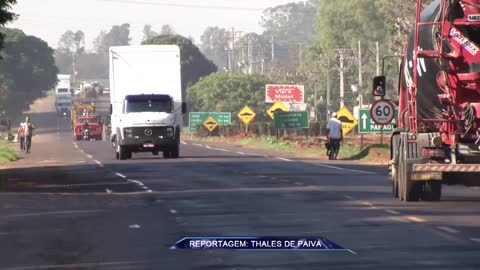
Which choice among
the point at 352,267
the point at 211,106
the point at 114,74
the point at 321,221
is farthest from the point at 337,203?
the point at 211,106

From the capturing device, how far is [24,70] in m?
177

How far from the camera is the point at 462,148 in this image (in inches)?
1011

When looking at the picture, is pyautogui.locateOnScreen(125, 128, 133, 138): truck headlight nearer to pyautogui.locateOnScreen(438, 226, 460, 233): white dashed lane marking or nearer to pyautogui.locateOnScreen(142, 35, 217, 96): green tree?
pyautogui.locateOnScreen(438, 226, 460, 233): white dashed lane marking

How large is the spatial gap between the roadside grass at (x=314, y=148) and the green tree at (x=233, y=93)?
39567 millimetres

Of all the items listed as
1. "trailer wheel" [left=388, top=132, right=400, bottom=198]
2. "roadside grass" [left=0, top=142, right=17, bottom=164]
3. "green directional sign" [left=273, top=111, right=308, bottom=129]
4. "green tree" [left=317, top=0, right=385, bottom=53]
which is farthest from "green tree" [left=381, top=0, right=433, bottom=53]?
"green tree" [left=317, top=0, right=385, bottom=53]

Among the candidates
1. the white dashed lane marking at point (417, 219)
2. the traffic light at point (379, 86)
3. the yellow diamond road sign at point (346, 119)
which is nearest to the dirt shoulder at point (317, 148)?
the yellow diamond road sign at point (346, 119)

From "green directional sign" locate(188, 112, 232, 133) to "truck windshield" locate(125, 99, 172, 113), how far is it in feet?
157

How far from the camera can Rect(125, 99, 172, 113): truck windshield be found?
174 feet

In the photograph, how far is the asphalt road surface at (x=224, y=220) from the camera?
55.2 feet

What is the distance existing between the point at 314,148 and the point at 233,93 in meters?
72.6

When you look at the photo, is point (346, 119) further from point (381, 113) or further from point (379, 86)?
point (379, 86)

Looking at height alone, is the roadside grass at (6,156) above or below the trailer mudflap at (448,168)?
below

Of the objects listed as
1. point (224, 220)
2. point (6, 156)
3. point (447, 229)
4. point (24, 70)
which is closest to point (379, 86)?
point (224, 220)

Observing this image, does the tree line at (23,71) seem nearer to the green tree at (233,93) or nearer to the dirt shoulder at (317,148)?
the green tree at (233,93)
